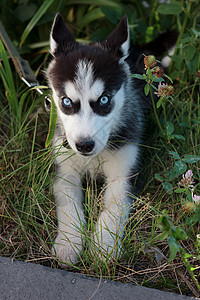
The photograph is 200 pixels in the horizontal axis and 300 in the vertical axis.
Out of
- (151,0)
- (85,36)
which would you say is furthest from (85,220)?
(151,0)

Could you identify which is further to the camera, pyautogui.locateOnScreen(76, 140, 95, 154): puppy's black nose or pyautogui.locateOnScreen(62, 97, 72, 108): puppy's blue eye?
pyautogui.locateOnScreen(62, 97, 72, 108): puppy's blue eye

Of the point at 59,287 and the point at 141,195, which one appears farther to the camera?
the point at 141,195

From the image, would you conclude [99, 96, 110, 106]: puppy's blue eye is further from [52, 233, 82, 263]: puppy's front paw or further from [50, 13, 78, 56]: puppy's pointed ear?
[52, 233, 82, 263]: puppy's front paw

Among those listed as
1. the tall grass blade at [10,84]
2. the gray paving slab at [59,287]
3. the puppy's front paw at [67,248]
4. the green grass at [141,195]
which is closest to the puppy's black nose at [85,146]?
the green grass at [141,195]

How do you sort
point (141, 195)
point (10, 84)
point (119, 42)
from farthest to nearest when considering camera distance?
point (10, 84) < point (141, 195) < point (119, 42)

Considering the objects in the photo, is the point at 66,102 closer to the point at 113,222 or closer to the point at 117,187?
the point at 117,187

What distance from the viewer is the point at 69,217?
9.10 ft

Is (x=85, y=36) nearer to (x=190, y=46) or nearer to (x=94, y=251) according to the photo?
(x=190, y=46)

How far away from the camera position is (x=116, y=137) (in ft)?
10.7

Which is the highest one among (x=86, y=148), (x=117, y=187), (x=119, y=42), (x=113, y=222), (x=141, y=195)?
(x=119, y=42)

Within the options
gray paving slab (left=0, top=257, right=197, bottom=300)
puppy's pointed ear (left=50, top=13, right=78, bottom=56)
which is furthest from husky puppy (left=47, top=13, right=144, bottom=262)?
gray paving slab (left=0, top=257, right=197, bottom=300)

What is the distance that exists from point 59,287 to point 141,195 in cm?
117

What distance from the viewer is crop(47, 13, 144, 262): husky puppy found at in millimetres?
2729

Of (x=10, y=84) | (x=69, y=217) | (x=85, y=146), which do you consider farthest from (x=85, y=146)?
(x=10, y=84)
